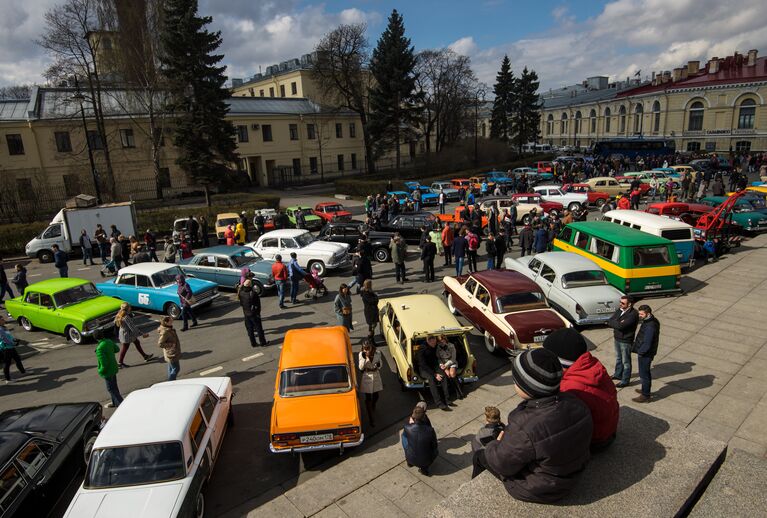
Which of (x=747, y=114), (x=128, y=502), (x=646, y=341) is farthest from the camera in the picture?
(x=747, y=114)

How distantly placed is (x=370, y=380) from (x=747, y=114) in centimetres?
7047

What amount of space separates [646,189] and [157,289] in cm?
3136

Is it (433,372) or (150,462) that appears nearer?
(150,462)

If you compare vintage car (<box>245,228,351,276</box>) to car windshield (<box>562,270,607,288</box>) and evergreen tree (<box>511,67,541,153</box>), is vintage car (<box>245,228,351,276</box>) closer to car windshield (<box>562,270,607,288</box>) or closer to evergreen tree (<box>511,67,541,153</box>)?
car windshield (<box>562,270,607,288</box>)

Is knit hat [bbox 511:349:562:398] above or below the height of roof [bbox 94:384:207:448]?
above

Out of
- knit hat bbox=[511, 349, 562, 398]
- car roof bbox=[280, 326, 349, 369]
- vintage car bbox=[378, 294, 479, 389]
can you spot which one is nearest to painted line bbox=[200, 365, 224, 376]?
car roof bbox=[280, 326, 349, 369]

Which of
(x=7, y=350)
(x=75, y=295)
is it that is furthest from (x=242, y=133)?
(x=7, y=350)

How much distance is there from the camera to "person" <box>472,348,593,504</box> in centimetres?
323

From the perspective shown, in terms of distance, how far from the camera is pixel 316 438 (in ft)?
23.4

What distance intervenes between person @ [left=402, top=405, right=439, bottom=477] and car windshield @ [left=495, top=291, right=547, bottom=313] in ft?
15.5

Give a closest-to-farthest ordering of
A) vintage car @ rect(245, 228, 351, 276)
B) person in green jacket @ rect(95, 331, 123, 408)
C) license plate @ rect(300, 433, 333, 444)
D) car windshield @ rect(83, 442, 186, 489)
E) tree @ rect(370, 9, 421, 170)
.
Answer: car windshield @ rect(83, 442, 186, 489) < license plate @ rect(300, 433, 333, 444) < person in green jacket @ rect(95, 331, 123, 408) < vintage car @ rect(245, 228, 351, 276) < tree @ rect(370, 9, 421, 170)

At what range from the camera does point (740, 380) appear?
863cm

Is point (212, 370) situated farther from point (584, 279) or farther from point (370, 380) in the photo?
point (584, 279)

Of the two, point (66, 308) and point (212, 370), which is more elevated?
point (66, 308)
